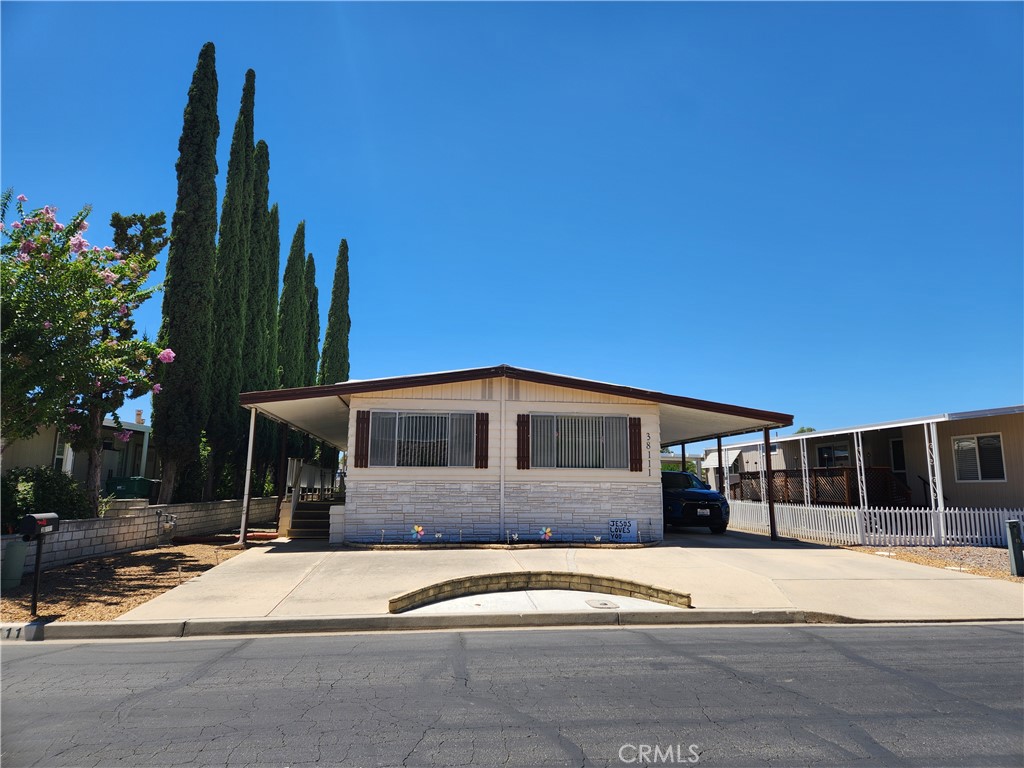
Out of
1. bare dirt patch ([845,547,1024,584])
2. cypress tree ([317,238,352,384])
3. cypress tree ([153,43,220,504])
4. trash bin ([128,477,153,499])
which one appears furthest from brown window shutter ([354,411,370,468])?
cypress tree ([317,238,352,384])

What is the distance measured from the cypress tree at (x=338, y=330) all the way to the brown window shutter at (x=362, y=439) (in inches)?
811

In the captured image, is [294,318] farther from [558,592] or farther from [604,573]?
[558,592]

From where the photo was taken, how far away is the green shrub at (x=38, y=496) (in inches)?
436

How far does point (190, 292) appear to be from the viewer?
17.2 m

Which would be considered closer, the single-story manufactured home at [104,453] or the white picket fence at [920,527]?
the white picket fence at [920,527]

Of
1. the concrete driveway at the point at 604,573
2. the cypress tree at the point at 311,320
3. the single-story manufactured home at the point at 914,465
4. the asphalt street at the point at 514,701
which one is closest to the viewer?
the asphalt street at the point at 514,701

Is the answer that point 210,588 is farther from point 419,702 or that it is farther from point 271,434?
point 271,434

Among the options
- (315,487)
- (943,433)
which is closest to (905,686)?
(943,433)

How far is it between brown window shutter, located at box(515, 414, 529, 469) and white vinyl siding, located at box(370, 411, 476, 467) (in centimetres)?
100

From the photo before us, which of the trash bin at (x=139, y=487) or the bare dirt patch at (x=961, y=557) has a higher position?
the trash bin at (x=139, y=487)

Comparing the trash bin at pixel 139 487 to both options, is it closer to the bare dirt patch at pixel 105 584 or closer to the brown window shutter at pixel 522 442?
the bare dirt patch at pixel 105 584

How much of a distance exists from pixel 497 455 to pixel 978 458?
1411 cm

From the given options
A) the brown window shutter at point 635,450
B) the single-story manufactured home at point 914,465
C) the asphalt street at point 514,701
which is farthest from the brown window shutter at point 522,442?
the single-story manufactured home at point 914,465

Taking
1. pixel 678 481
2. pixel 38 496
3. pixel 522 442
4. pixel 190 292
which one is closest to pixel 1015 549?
pixel 678 481
